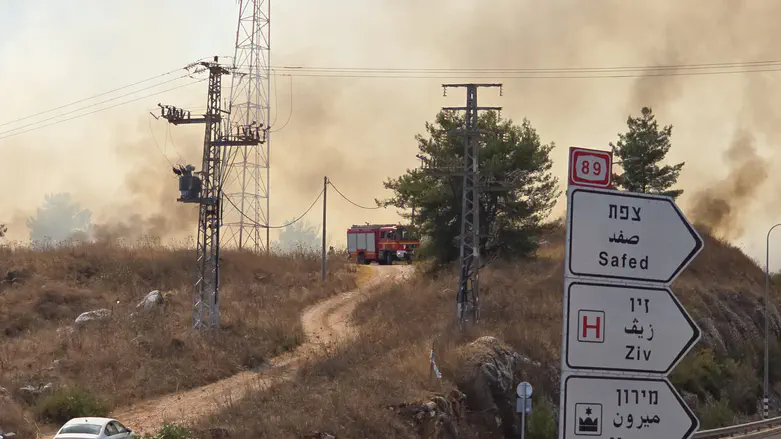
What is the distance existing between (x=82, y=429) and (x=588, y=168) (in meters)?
21.2

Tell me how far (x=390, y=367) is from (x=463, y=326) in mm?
7625

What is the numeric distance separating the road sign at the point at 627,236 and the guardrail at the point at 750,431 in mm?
34517

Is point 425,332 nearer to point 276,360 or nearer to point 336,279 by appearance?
point 276,360

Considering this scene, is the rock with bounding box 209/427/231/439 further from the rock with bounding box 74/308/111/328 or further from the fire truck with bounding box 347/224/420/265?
Result: the fire truck with bounding box 347/224/420/265

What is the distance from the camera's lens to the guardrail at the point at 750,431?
37.6 metres

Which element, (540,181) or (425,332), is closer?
(425,332)

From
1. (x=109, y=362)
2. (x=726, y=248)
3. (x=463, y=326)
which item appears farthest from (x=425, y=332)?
(x=726, y=248)

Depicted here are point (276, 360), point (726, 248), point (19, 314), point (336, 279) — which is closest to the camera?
point (276, 360)

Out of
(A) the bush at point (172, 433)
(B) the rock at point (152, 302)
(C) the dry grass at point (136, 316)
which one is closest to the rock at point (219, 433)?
(A) the bush at point (172, 433)

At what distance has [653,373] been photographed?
15.7 ft

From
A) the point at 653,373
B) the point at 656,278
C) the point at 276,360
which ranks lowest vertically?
the point at 276,360

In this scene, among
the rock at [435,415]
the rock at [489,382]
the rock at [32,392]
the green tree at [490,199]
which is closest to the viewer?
the rock at [435,415]

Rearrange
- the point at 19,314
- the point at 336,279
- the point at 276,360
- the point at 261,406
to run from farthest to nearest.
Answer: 1. the point at 336,279
2. the point at 19,314
3. the point at 276,360
4. the point at 261,406

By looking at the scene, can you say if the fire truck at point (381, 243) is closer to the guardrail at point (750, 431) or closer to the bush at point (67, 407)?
the guardrail at point (750, 431)
